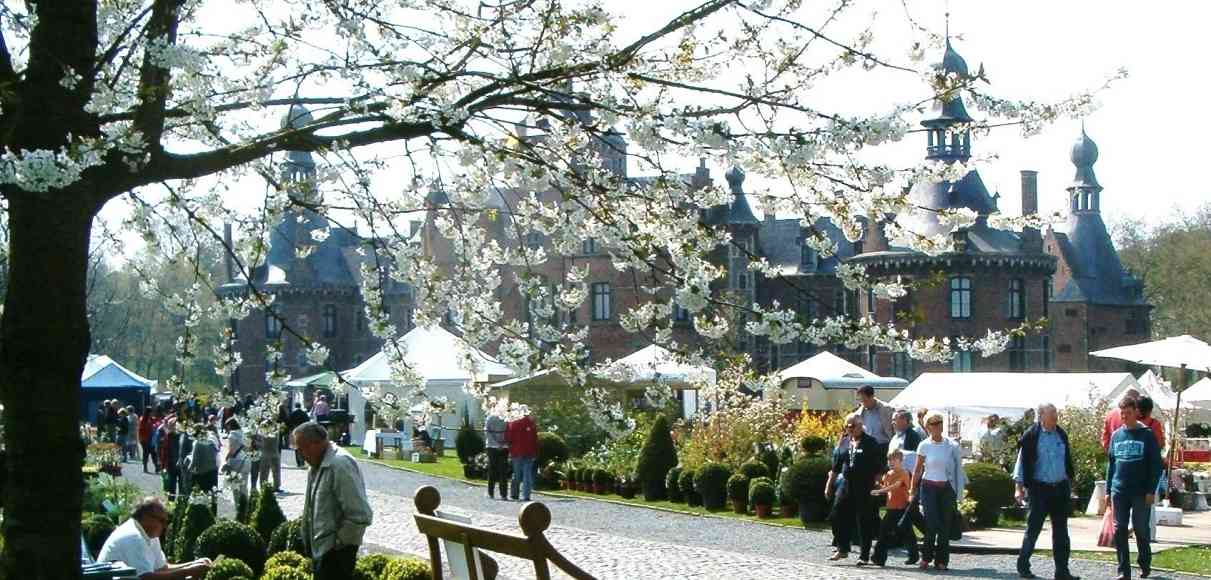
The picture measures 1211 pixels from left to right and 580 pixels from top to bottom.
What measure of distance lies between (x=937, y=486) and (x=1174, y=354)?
7600mm

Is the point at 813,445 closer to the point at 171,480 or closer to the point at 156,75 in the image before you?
the point at 171,480

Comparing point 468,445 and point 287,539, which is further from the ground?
point 468,445

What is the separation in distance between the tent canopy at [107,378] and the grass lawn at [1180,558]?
30.4m

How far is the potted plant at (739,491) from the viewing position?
884 inches

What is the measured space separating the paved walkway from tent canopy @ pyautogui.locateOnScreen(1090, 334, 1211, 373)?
5.27 metres

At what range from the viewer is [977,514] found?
65.0 feet

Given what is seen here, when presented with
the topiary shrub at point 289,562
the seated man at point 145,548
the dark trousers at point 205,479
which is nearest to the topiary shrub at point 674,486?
the dark trousers at point 205,479

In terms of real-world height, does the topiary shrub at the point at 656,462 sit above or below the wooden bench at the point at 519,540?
above

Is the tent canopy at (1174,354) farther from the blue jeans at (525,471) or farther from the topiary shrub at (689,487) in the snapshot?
the blue jeans at (525,471)

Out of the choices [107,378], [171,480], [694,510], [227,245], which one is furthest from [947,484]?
[107,378]

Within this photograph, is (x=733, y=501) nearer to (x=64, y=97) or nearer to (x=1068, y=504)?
(x=1068, y=504)

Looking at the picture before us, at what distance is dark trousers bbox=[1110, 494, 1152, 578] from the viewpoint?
13.7 meters

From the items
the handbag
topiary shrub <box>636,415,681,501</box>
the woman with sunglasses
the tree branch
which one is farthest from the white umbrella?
the tree branch

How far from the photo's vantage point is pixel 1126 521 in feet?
45.0
